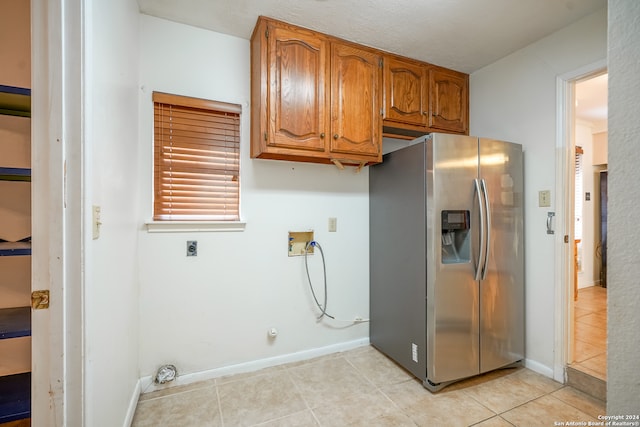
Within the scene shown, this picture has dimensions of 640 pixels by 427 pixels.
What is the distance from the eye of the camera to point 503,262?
1.99 metres

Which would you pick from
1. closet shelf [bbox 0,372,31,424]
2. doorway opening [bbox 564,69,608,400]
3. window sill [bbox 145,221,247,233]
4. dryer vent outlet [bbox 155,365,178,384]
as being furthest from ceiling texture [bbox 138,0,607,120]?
dryer vent outlet [bbox 155,365,178,384]

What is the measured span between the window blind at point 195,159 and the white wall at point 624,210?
6.21 feet

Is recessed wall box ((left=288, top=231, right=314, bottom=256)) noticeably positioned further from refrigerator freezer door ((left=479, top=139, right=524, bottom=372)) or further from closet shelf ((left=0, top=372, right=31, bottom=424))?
closet shelf ((left=0, top=372, right=31, bottom=424))

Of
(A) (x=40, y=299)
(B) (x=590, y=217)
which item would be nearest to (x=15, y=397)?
(A) (x=40, y=299)

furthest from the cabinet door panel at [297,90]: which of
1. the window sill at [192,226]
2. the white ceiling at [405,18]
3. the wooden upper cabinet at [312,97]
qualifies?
the window sill at [192,226]

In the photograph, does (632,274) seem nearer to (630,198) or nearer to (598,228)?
(630,198)

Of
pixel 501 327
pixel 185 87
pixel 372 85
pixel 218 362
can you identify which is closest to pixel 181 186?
pixel 185 87

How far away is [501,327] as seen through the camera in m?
1.97

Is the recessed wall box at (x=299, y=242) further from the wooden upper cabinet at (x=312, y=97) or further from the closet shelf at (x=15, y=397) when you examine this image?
the closet shelf at (x=15, y=397)

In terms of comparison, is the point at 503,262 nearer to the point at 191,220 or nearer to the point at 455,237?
the point at 455,237

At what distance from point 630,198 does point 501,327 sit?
187cm

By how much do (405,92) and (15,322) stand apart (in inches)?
99.6

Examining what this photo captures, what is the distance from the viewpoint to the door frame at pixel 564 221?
1882mm

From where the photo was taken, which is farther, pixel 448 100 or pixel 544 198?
pixel 448 100
